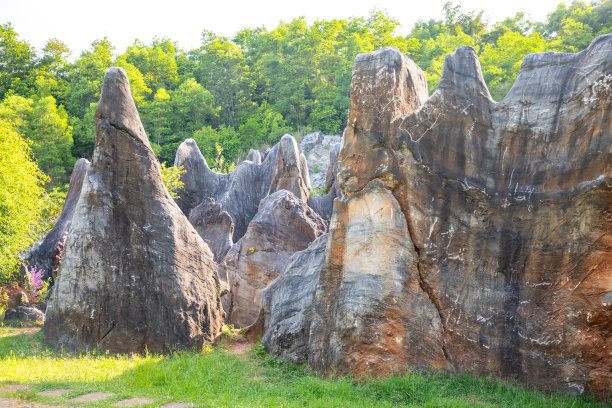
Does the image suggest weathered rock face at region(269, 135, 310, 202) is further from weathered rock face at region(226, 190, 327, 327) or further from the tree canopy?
the tree canopy

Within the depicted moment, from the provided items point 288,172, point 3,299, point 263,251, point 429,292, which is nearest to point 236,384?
point 429,292

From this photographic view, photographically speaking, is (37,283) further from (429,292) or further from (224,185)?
(429,292)

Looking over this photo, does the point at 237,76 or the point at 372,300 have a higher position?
the point at 237,76

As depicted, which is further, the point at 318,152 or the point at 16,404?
the point at 318,152

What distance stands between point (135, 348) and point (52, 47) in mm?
42163

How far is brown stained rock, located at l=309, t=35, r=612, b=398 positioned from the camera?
25.8 ft

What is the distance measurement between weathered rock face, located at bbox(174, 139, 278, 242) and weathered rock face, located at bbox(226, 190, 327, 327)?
21.3 ft

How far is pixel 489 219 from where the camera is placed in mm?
8805

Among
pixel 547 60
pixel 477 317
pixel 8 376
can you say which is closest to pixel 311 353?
pixel 477 317

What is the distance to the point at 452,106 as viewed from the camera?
9211mm

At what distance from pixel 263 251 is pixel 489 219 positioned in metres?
8.31

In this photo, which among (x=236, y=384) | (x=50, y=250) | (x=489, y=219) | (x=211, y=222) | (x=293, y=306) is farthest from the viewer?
(x=211, y=222)

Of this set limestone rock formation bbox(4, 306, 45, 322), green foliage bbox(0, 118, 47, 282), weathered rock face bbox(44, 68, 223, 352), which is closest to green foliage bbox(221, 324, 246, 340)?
A: weathered rock face bbox(44, 68, 223, 352)

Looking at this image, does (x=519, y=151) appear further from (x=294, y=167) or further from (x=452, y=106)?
(x=294, y=167)
